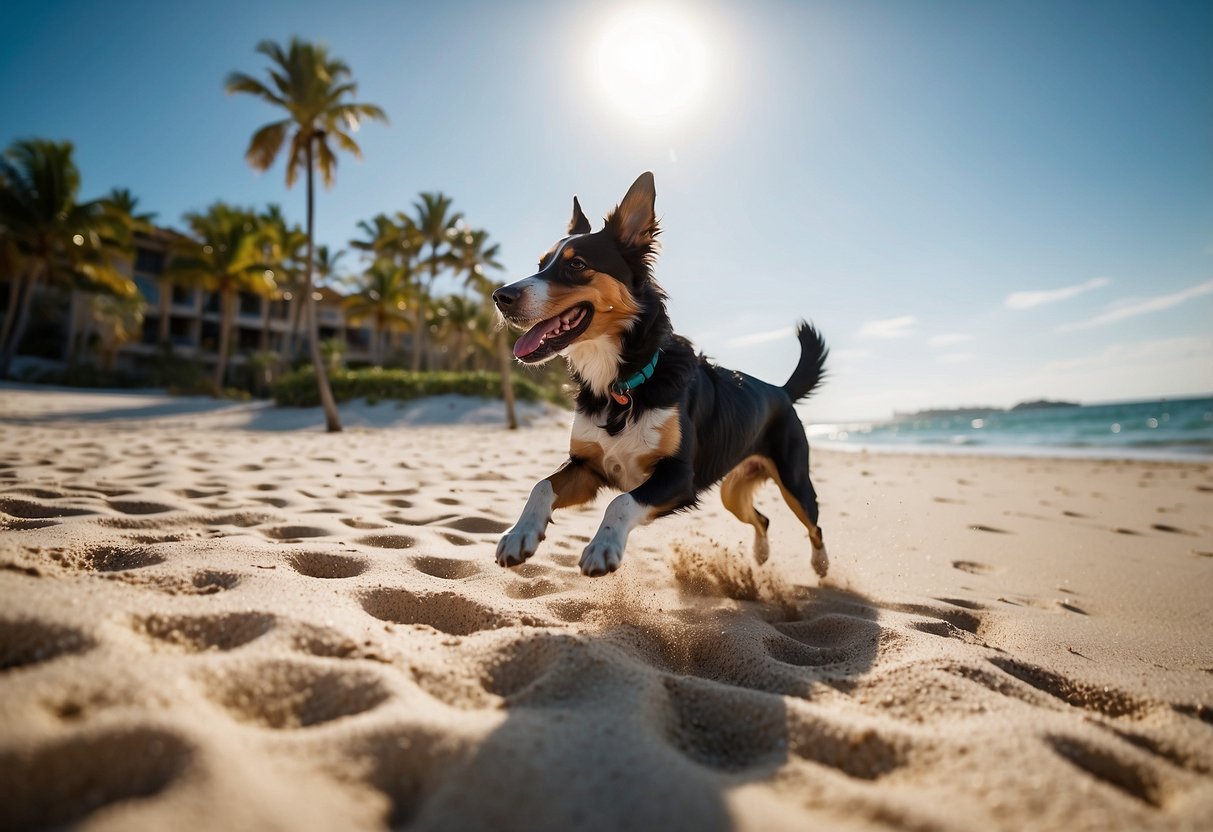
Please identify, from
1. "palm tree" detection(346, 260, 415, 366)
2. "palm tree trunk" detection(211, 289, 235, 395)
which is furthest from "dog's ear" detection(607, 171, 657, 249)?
"palm tree" detection(346, 260, 415, 366)

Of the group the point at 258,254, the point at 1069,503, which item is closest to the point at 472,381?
the point at 258,254

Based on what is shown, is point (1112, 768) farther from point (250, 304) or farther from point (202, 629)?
point (250, 304)

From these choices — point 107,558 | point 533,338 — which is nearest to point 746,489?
point 533,338

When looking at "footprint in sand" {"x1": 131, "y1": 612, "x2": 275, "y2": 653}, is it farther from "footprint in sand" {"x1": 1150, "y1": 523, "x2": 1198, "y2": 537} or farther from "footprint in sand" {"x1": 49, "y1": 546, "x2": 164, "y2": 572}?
"footprint in sand" {"x1": 1150, "y1": 523, "x2": 1198, "y2": 537}

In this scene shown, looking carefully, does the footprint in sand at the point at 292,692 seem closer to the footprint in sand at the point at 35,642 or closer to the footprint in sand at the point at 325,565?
the footprint in sand at the point at 35,642

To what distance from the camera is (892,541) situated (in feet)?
15.7

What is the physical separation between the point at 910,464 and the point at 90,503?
518 inches

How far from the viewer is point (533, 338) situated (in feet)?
10.5

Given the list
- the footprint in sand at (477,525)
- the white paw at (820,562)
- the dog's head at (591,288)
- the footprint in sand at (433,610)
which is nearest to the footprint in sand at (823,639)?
the white paw at (820,562)

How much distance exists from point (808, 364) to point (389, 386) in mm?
23203

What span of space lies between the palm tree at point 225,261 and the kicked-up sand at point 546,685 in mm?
29404

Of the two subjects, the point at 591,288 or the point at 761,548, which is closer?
the point at 591,288

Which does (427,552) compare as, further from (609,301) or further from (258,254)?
(258,254)

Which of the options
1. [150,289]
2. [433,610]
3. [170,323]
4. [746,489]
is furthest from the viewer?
[170,323]
